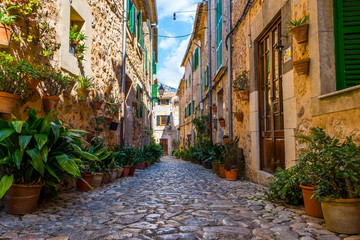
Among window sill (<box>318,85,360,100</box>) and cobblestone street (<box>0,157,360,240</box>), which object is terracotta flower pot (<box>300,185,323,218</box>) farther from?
window sill (<box>318,85,360,100</box>)

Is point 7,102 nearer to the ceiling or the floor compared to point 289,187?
nearer to the ceiling

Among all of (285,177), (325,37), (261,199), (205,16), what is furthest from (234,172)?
(205,16)

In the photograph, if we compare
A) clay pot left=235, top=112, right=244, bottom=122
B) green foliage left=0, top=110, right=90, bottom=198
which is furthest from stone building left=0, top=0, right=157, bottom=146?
clay pot left=235, top=112, right=244, bottom=122

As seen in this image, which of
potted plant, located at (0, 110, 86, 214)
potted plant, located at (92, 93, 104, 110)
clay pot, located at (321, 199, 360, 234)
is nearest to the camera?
clay pot, located at (321, 199, 360, 234)

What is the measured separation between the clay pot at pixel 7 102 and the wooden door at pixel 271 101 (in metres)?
3.54

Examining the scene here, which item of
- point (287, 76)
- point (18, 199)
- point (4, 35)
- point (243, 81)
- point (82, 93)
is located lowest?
point (18, 199)

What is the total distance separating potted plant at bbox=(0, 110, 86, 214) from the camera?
2.56 meters

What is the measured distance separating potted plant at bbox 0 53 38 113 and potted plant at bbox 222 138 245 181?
4.16 metres

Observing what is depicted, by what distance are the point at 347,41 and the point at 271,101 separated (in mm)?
1955

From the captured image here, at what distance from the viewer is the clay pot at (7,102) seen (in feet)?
8.58

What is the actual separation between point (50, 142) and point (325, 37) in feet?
10.6

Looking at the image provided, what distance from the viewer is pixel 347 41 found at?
2.93 meters

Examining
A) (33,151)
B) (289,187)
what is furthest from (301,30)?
(33,151)

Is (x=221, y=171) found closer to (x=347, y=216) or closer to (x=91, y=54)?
(x=91, y=54)
